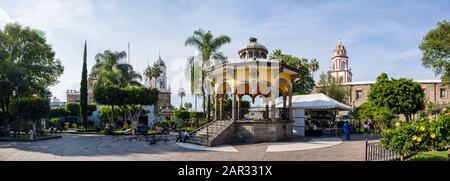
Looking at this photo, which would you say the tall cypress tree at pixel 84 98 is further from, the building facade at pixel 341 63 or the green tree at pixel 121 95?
the building facade at pixel 341 63

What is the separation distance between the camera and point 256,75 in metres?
18.9

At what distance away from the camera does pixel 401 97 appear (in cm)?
2805

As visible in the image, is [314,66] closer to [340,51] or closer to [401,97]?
[401,97]

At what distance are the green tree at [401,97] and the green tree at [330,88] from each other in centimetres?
1806

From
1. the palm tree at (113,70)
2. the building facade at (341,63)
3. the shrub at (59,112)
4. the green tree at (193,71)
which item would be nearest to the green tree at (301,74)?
the green tree at (193,71)

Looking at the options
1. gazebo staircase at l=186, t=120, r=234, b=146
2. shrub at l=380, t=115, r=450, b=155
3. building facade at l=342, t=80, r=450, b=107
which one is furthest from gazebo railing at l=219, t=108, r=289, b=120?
building facade at l=342, t=80, r=450, b=107

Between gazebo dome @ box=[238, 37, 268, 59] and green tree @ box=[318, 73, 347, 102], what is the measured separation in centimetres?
3078

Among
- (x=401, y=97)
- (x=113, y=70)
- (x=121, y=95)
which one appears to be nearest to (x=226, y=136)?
(x=121, y=95)

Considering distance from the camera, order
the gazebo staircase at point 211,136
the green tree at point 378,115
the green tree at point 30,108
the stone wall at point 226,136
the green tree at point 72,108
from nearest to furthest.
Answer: the gazebo staircase at point 211,136 → the stone wall at point 226,136 → the green tree at point 378,115 → the green tree at point 30,108 → the green tree at point 72,108

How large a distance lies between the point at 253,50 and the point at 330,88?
104 feet

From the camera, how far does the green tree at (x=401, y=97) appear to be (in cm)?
2791

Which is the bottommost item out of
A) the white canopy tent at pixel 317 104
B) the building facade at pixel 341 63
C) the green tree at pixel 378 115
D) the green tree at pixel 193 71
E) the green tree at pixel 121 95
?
the green tree at pixel 378 115
